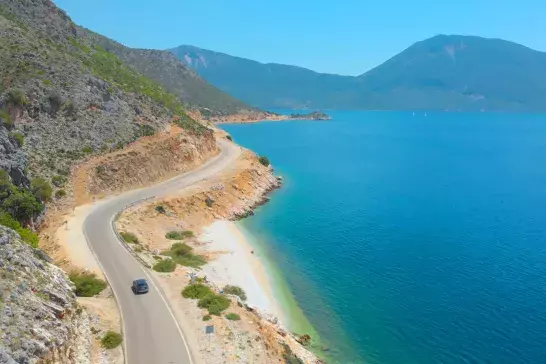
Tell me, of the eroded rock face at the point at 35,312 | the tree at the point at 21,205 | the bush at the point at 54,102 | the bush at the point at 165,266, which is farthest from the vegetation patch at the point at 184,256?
the bush at the point at 54,102

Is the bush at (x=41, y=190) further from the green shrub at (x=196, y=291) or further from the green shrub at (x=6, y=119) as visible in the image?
the green shrub at (x=196, y=291)

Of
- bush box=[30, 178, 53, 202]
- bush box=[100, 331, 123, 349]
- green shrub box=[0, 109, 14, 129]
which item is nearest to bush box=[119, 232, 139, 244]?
bush box=[30, 178, 53, 202]

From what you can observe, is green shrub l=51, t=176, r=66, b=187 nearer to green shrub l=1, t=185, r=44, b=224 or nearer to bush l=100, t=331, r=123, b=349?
green shrub l=1, t=185, r=44, b=224

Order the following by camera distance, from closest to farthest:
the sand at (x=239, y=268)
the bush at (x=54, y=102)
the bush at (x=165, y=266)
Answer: the bush at (x=165, y=266) → the sand at (x=239, y=268) → the bush at (x=54, y=102)

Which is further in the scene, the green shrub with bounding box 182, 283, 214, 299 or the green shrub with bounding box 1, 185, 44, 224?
the green shrub with bounding box 1, 185, 44, 224

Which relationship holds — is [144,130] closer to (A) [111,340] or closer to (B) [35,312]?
(A) [111,340]

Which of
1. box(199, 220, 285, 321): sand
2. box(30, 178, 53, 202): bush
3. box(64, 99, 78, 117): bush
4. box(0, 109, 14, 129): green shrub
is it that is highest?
box(64, 99, 78, 117): bush
